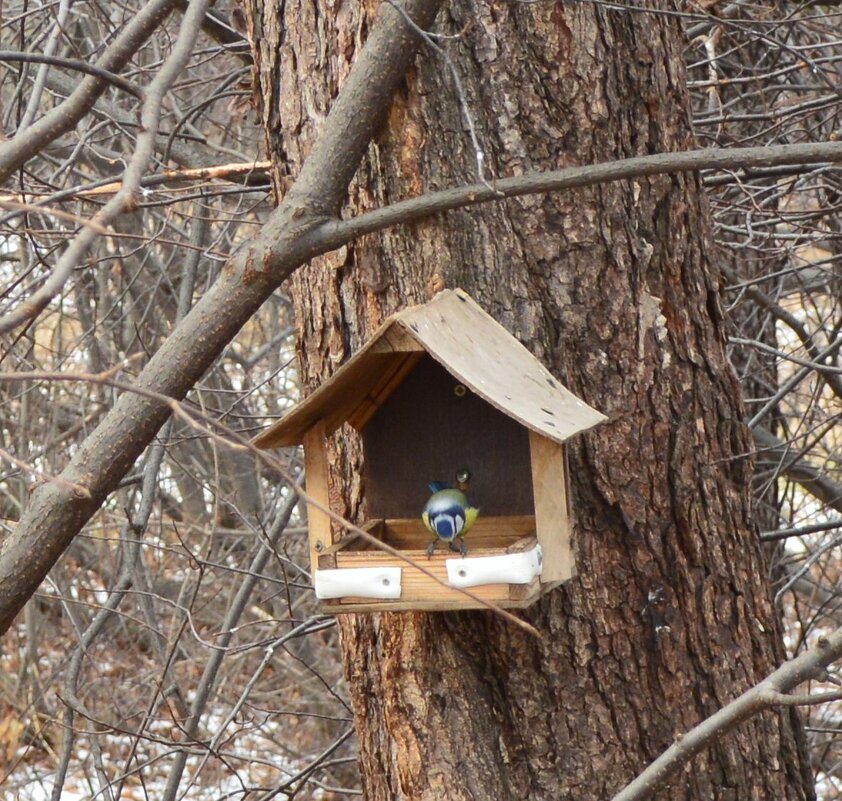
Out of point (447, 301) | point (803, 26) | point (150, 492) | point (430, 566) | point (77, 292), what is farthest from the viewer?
point (77, 292)

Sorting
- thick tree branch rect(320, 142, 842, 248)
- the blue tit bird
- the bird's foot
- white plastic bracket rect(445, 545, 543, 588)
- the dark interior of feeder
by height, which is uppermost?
thick tree branch rect(320, 142, 842, 248)

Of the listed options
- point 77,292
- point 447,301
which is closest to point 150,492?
point 447,301

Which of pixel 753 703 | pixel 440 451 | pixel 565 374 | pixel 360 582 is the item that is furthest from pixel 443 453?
pixel 753 703

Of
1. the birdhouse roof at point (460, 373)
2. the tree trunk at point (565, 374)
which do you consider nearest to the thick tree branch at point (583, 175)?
the birdhouse roof at point (460, 373)

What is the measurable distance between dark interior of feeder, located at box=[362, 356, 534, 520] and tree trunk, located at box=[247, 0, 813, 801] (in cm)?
6

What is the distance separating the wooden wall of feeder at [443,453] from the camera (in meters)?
2.08

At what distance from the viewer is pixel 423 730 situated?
240 centimetres

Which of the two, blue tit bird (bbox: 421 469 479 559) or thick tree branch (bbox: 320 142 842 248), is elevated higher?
thick tree branch (bbox: 320 142 842 248)

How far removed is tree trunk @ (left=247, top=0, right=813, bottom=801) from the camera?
7.79ft

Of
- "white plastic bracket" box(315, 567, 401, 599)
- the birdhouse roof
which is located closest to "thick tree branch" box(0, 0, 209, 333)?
the birdhouse roof

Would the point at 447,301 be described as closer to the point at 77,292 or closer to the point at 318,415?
the point at 318,415

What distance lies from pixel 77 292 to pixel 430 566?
15.6 feet

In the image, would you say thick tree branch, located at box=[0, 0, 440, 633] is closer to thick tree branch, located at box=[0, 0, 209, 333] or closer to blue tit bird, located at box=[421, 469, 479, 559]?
thick tree branch, located at box=[0, 0, 209, 333]

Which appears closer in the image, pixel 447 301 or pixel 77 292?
pixel 447 301
